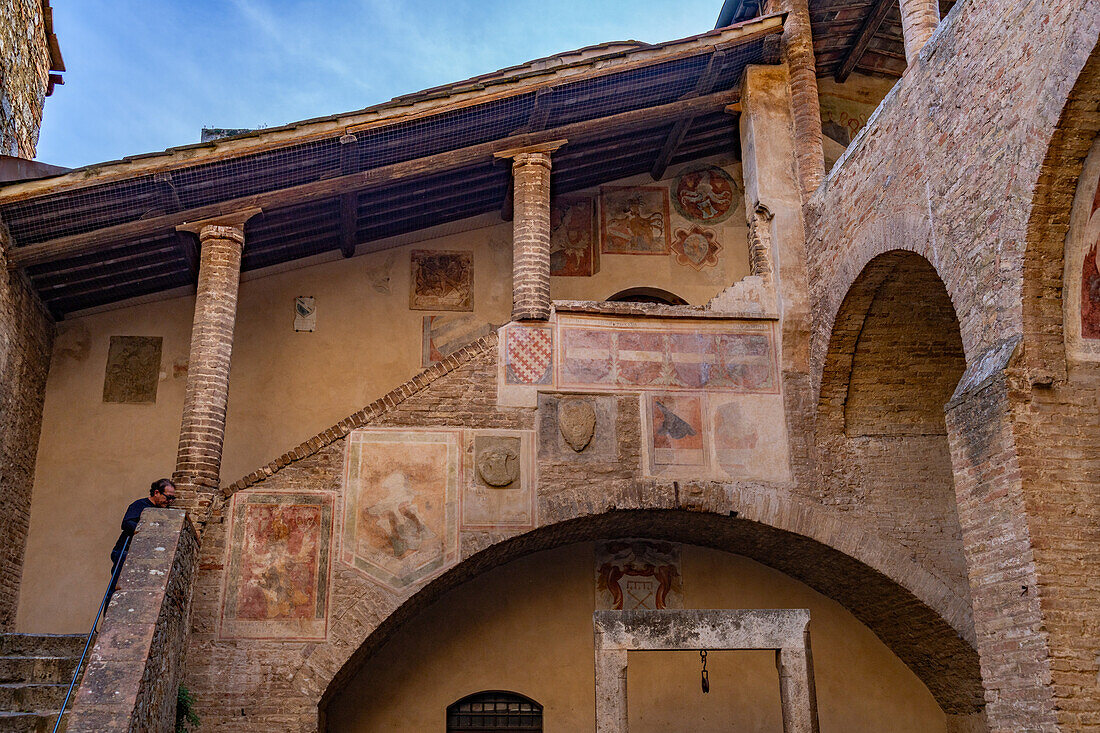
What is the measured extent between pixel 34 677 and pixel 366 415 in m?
2.98

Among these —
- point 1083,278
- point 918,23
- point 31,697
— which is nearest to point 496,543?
point 31,697

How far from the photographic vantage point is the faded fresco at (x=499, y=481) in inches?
340

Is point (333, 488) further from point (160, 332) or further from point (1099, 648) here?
point (1099, 648)

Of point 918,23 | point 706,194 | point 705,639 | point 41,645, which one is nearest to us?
point 705,639

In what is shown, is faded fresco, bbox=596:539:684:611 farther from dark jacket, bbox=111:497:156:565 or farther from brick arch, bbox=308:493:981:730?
dark jacket, bbox=111:497:156:565

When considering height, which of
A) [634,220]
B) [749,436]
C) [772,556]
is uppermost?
[634,220]

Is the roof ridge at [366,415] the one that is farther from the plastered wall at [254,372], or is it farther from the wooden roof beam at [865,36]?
the wooden roof beam at [865,36]

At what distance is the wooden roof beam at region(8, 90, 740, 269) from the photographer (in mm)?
8969

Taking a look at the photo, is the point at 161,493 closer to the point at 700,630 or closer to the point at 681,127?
the point at 700,630

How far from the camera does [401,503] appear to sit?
8.59 meters

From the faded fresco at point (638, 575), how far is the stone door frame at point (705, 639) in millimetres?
3364

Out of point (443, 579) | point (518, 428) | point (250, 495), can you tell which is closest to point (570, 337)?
point (518, 428)

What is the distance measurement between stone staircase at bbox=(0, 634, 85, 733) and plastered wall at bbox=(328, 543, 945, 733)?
9.70 ft

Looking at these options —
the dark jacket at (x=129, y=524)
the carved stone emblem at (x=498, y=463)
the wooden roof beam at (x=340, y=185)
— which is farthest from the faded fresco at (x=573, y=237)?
the dark jacket at (x=129, y=524)
